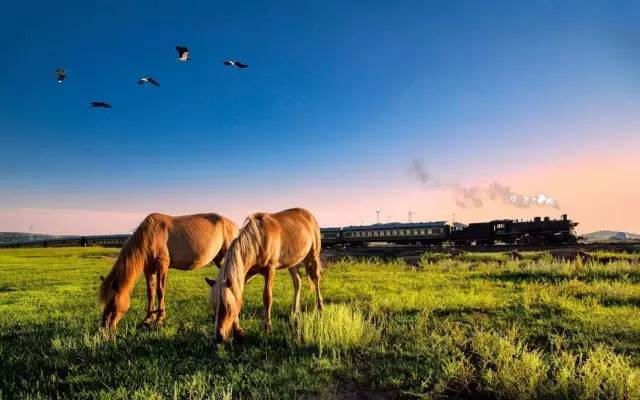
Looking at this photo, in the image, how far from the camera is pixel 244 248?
724 centimetres

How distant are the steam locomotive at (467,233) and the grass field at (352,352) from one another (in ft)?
113

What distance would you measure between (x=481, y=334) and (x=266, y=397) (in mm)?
3744

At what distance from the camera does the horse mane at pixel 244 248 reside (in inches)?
266

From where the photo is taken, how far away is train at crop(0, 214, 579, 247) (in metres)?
41.9

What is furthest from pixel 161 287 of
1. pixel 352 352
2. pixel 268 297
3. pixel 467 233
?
pixel 467 233

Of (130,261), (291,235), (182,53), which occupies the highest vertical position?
(182,53)

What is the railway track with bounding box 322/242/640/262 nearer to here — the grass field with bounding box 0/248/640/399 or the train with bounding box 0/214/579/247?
the train with bounding box 0/214/579/247

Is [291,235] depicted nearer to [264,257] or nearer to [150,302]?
[264,257]

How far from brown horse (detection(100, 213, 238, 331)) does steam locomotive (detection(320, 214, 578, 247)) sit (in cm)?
3991

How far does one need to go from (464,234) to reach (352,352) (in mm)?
43268

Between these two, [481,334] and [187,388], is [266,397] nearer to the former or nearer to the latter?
[187,388]

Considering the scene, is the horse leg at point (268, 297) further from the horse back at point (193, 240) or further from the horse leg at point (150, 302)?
the horse back at point (193, 240)

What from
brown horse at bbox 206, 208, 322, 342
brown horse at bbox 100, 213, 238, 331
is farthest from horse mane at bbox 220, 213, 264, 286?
brown horse at bbox 100, 213, 238, 331

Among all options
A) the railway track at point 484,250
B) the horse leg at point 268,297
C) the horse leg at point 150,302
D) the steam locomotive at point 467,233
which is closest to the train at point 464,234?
the steam locomotive at point 467,233
